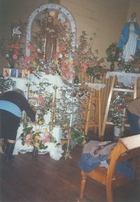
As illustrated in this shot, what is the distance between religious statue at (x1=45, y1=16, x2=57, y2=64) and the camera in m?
3.40

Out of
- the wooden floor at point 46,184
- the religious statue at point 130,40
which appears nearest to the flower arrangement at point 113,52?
the religious statue at point 130,40

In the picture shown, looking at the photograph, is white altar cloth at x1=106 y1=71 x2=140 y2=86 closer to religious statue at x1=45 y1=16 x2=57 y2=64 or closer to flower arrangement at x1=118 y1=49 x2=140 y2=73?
flower arrangement at x1=118 y1=49 x2=140 y2=73

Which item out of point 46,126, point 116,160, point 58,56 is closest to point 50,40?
point 58,56

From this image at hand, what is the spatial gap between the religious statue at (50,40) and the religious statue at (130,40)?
1.72 m

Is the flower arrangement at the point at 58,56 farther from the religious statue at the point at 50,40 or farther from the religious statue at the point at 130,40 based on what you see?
the religious statue at the point at 130,40

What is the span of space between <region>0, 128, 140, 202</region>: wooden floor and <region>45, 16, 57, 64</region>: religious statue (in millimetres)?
1847

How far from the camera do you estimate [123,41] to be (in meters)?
4.30

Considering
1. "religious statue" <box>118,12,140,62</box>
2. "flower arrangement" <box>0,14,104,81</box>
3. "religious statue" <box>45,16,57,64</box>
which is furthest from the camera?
"religious statue" <box>118,12,140,62</box>

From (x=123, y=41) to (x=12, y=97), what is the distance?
2.99m

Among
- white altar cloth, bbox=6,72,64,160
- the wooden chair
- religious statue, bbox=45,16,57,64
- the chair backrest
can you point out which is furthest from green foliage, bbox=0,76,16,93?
the chair backrest

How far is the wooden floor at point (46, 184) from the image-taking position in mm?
1934

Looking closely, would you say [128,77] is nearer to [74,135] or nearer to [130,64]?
[130,64]

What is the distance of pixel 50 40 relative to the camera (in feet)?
11.3

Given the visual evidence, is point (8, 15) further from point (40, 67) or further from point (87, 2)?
point (40, 67)
